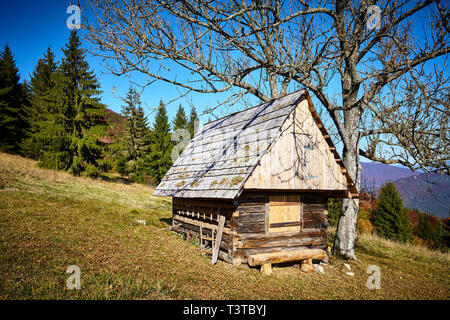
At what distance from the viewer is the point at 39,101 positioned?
98.1 ft

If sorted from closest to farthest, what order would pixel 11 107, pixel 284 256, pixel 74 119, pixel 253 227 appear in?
pixel 284 256, pixel 253 227, pixel 74 119, pixel 11 107

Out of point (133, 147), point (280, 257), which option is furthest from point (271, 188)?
point (133, 147)

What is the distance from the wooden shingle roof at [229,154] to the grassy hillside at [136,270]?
7.46 feet

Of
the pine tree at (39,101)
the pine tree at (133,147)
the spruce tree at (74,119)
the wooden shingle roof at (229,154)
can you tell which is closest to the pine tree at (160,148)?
the pine tree at (133,147)

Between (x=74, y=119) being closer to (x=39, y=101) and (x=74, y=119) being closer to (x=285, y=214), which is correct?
(x=39, y=101)

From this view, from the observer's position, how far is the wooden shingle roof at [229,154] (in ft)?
25.0

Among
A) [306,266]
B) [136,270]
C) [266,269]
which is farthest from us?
[306,266]

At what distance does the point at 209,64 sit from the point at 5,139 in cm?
3172

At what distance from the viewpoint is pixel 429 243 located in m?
39.5

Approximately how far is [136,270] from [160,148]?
32209mm

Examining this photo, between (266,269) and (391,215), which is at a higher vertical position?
(266,269)

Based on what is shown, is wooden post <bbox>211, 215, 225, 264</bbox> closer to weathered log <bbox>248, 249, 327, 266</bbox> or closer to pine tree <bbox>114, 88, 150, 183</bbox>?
weathered log <bbox>248, 249, 327, 266</bbox>
